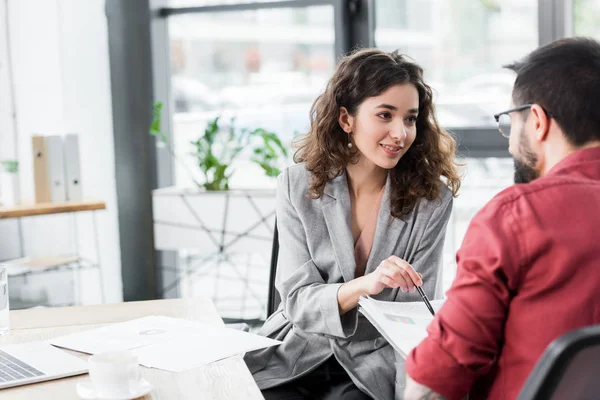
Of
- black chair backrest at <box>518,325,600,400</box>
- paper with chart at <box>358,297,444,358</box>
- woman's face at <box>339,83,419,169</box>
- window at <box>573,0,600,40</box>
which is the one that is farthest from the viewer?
window at <box>573,0,600,40</box>

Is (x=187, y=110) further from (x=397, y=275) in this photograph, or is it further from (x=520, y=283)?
(x=520, y=283)

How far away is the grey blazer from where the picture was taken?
5.87 ft

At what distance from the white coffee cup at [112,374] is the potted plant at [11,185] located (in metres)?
2.87

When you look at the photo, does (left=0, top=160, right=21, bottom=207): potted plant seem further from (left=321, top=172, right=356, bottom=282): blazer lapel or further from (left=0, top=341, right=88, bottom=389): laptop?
(left=0, top=341, right=88, bottom=389): laptop

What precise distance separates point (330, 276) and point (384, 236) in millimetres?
169

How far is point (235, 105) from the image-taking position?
4133 mm

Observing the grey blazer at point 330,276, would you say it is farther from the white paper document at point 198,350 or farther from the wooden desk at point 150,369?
the white paper document at point 198,350

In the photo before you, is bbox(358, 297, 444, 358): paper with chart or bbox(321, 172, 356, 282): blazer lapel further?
bbox(321, 172, 356, 282): blazer lapel

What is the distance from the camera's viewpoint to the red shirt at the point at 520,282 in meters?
1.01

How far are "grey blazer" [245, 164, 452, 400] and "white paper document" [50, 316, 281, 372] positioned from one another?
0.32 meters

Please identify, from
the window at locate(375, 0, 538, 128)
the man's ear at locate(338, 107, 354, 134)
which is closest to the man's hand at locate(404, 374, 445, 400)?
the man's ear at locate(338, 107, 354, 134)

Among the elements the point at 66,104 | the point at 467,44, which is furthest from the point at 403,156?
the point at 66,104

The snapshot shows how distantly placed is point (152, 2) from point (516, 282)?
3463 mm

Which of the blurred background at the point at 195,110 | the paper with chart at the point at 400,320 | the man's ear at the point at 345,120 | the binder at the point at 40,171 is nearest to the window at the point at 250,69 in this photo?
the blurred background at the point at 195,110
